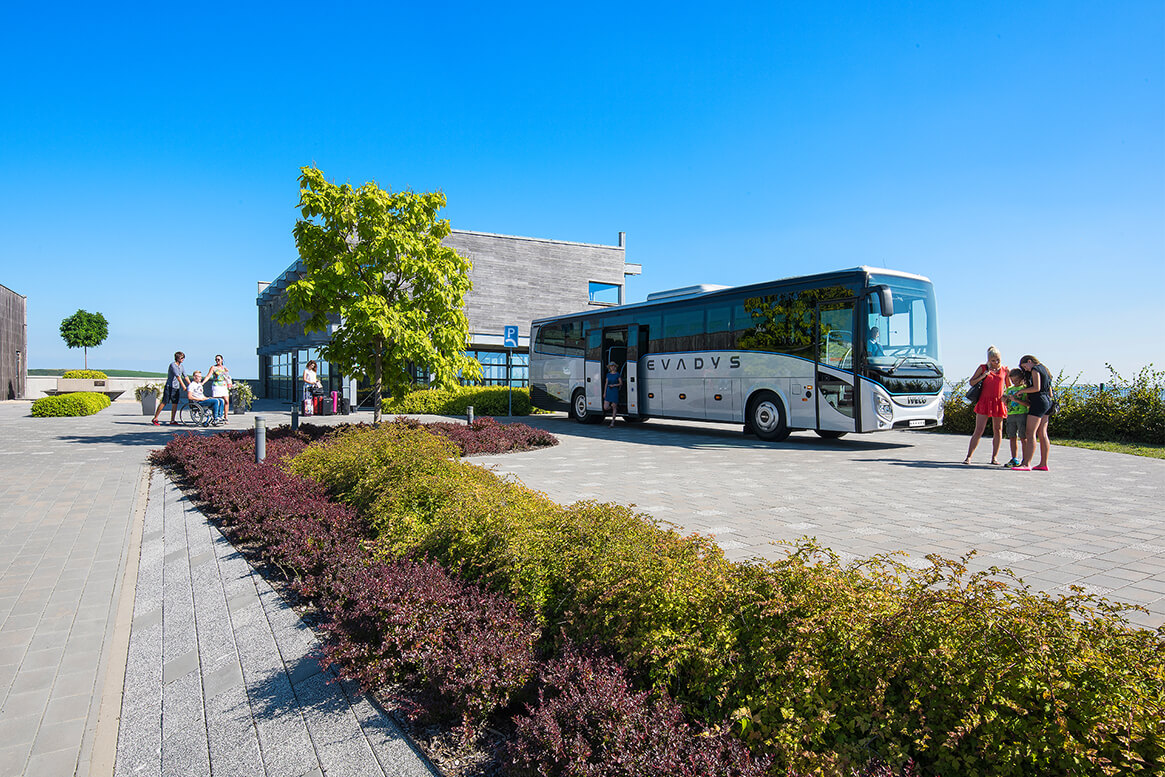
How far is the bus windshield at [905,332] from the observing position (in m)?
11.8

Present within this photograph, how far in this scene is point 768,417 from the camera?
1375cm

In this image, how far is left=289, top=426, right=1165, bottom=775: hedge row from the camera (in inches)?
74.8

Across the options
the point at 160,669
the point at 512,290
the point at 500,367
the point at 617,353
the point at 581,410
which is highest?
the point at 512,290

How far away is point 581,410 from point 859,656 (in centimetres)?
1714

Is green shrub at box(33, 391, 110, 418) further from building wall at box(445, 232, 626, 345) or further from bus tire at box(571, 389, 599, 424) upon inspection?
bus tire at box(571, 389, 599, 424)

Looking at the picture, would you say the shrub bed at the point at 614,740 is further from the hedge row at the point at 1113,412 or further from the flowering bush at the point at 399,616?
the hedge row at the point at 1113,412

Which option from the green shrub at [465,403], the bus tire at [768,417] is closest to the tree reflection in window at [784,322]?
the bus tire at [768,417]

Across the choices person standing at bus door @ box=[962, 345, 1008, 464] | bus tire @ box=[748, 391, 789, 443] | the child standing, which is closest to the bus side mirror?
→ person standing at bus door @ box=[962, 345, 1008, 464]

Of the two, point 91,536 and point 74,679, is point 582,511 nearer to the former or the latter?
point 74,679

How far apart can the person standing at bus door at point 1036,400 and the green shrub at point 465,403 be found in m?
16.2

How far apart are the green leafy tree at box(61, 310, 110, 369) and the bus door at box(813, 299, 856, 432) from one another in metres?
68.1

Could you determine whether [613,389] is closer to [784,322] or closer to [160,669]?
[784,322]

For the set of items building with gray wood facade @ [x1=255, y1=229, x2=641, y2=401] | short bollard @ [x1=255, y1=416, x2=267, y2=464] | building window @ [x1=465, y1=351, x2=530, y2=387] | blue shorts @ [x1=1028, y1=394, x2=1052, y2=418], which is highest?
building with gray wood facade @ [x1=255, y1=229, x2=641, y2=401]

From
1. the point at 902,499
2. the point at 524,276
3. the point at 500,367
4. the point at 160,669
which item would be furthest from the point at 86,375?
the point at 902,499
